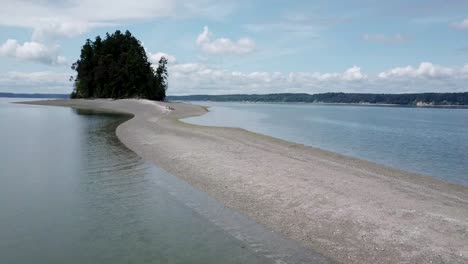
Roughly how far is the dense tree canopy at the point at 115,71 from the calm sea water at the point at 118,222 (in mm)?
109412

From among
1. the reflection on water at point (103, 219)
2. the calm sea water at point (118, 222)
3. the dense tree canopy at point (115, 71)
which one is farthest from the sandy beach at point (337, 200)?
the dense tree canopy at point (115, 71)

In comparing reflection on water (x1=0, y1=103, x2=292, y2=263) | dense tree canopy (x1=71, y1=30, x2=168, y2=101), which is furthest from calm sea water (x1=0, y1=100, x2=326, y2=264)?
dense tree canopy (x1=71, y1=30, x2=168, y2=101)

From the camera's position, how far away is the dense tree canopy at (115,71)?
419 feet

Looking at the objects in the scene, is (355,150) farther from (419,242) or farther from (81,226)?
(81,226)

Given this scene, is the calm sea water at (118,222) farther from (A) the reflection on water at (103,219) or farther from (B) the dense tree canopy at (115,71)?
(B) the dense tree canopy at (115,71)

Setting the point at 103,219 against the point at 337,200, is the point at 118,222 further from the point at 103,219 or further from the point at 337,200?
the point at 337,200

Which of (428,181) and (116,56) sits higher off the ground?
(116,56)

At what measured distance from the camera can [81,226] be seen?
12.8m

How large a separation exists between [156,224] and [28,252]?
12.5ft

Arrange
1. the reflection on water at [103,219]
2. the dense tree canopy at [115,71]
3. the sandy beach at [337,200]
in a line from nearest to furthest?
the reflection on water at [103,219] < the sandy beach at [337,200] < the dense tree canopy at [115,71]

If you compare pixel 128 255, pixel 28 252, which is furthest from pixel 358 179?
pixel 28 252

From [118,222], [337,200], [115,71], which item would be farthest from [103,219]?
[115,71]

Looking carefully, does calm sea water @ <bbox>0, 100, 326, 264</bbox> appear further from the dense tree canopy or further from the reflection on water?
the dense tree canopy

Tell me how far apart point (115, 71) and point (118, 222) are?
120 meters
